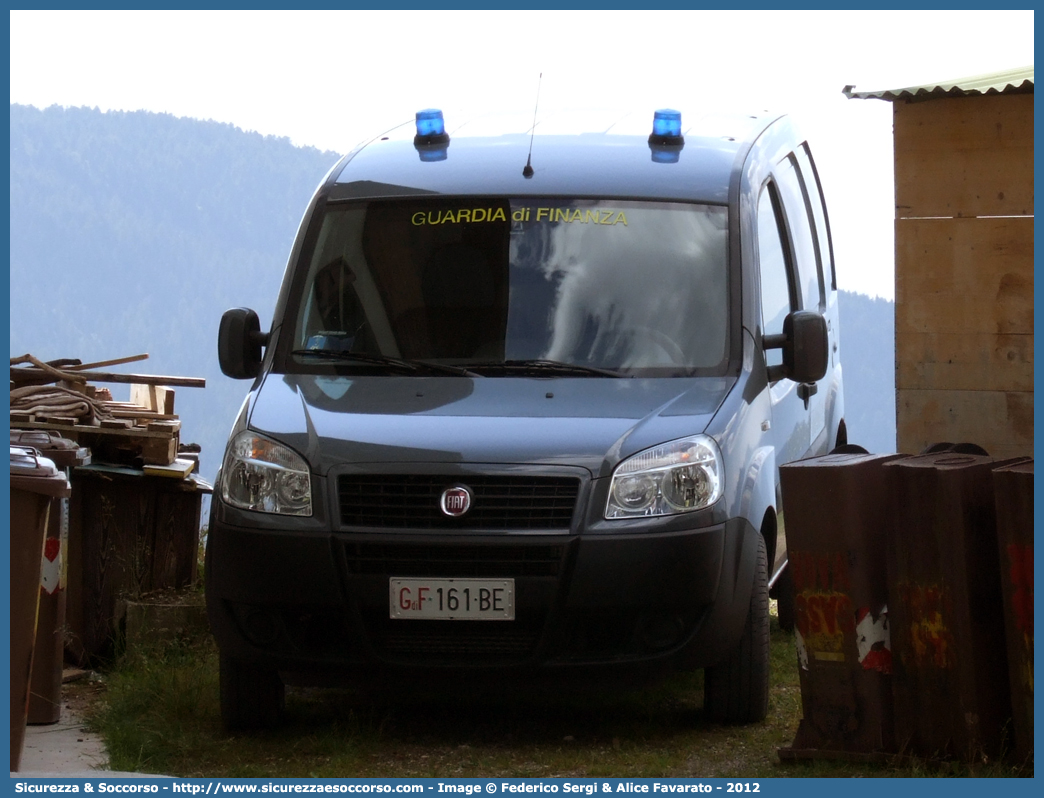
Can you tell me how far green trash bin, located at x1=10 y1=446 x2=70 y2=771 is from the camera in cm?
543

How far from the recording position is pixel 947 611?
5.17 m

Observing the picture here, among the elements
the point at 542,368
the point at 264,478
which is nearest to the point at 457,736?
the point at 264,478

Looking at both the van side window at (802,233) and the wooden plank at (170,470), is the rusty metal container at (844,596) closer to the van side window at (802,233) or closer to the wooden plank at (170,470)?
the van side window at (802,233)

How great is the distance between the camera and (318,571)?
571cm

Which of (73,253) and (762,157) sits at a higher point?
(73,253)

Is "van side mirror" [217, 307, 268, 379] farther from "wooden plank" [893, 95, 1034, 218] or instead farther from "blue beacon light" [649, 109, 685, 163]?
"wooden plank" [893, 95, 1034, 218]

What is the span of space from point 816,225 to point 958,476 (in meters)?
4.37

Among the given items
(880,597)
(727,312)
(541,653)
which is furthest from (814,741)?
(727,312)

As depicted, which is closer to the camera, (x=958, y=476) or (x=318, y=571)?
(x=958, y=476)

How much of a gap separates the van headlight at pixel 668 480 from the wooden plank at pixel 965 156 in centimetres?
427

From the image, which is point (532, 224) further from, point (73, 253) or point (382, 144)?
point (73, 253)

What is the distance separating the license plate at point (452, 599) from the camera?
564 centimetres

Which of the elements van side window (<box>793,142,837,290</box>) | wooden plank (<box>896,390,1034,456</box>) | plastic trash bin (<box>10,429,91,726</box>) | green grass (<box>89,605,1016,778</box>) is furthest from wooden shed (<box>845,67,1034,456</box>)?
plastic trash bin (<box>10,429,91,726</box>)

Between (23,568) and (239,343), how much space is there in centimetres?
163
